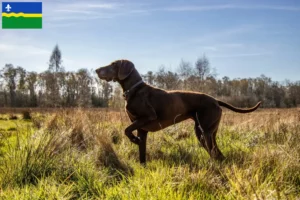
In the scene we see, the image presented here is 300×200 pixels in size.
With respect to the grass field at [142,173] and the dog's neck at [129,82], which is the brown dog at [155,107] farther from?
the grass field at [142,173]

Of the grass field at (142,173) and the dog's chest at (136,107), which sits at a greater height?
the dog's chest at (136,107)

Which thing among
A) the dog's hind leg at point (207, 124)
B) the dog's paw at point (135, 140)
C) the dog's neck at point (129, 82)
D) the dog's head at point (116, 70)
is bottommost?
the dog's paw at point (135, 140)

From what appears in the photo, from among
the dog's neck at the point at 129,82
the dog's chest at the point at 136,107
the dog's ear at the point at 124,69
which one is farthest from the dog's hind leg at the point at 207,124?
the dog's ear at the point at 124,69

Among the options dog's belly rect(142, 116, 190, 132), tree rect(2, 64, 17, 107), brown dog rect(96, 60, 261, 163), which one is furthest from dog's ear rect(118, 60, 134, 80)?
tree rect(2, 64, 17, 107)

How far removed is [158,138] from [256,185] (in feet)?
13.2

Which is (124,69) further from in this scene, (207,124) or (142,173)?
(142,173)

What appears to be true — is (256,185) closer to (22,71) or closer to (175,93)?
(175,93)

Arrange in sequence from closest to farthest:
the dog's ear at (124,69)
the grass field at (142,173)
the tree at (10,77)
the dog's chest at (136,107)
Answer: the grass field at (142,173) < the dog's chest at (136,107) < the dog's ear at (124,69) < the tree at (10,77)

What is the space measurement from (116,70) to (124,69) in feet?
0.51

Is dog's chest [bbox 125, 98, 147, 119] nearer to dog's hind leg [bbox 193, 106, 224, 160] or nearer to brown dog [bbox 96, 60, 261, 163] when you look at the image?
brown dog [bbox 96, 60, 261, 163]

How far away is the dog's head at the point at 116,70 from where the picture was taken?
5.15m

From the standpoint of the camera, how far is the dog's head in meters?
5.15

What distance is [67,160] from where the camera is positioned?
167 inches

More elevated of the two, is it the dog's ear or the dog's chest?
the dog's ear
